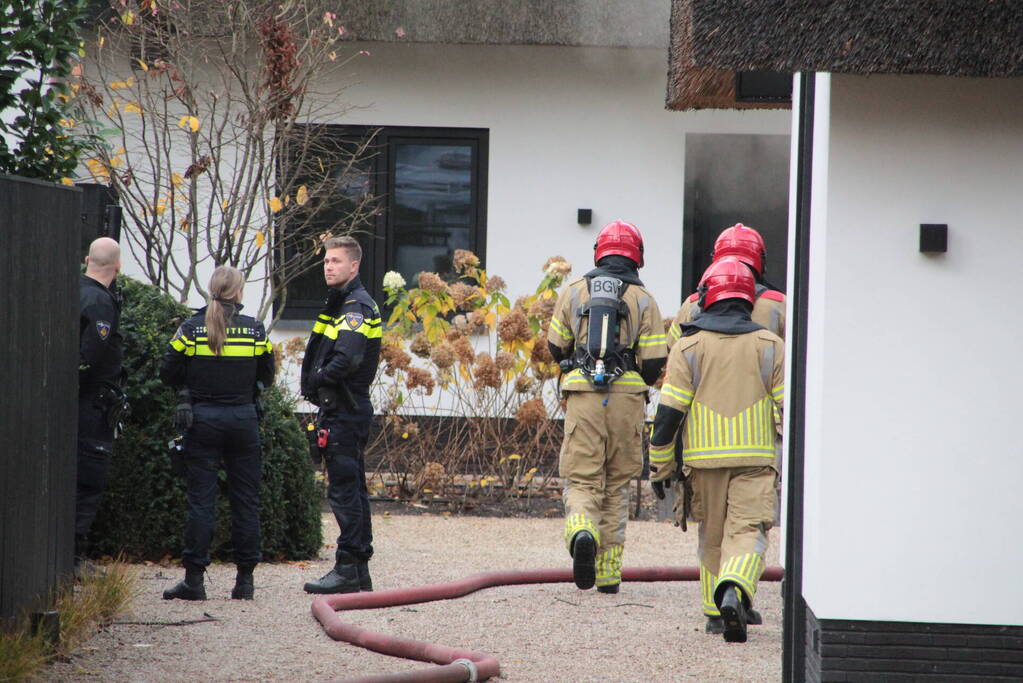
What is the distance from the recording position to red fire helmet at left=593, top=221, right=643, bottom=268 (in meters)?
7.65

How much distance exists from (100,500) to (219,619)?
116 centimetres

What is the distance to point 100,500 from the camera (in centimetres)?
742

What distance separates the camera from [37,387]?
566 cm

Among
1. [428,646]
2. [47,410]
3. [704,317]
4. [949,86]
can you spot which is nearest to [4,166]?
[47,410]

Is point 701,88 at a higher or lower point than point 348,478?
higher

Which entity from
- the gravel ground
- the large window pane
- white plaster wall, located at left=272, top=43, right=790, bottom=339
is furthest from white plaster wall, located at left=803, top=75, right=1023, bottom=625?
the large window pane

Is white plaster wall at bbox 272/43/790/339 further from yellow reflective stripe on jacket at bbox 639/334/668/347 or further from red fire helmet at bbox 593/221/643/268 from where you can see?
yellow reflective stripe on jacket at bbox 639/334/668/347

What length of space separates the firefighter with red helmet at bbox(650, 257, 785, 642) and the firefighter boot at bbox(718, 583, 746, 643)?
107 millimetres

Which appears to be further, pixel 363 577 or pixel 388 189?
pixel 388 189

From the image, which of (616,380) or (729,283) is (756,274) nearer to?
(729,283)

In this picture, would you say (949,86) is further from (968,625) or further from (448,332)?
(448,332)

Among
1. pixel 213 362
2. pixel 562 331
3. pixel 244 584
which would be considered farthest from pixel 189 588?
pixel 562 331

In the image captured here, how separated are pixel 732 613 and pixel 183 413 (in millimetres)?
2904

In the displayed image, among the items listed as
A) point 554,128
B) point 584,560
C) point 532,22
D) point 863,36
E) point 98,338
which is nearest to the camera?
point 863,36
